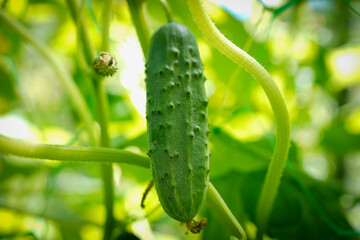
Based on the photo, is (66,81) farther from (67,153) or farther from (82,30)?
(67,153)

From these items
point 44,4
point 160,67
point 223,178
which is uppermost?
point 160,67

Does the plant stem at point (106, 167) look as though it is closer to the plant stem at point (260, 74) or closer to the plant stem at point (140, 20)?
the plant stem at point (140, 20)

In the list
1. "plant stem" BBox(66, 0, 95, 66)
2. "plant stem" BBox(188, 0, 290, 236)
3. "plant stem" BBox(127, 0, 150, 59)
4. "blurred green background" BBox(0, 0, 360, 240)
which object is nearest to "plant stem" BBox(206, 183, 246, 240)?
"plant stem" BBox(188, 0, 290, 236)

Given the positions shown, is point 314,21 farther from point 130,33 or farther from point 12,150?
point 12,150

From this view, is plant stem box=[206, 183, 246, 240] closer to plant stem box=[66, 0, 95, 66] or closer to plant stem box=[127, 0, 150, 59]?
plant stem box=[127, 0, 150, 59]

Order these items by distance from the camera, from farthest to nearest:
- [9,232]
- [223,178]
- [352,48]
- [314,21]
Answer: [314,21] < [352,48] < [9,232] < [223,178]

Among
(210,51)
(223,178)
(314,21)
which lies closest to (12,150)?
(223,178)

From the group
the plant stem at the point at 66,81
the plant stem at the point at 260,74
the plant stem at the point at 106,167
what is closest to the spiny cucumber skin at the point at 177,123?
the plant stem at the point at 260,74
